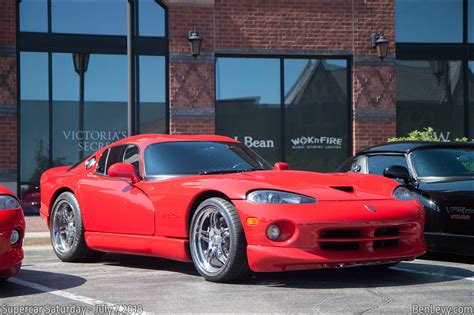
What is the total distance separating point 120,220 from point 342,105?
375 inches

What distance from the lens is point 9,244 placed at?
5.78 m

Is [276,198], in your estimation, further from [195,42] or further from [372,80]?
[372,80]

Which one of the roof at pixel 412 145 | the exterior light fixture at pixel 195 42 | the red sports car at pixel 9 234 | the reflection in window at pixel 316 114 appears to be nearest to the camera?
the red sports car at pixel 9 234

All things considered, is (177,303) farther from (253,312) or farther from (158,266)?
(158,266)

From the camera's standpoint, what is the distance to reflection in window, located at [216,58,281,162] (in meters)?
15.5

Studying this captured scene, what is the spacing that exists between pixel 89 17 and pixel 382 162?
8.72 meters

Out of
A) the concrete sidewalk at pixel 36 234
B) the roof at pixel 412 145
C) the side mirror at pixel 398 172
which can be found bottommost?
the concrete sidewalk at pixel 36 234

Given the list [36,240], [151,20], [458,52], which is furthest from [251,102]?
[36,240]

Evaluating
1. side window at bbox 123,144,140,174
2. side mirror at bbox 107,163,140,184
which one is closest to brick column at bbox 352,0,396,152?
side window at bbox 123,144,140,174

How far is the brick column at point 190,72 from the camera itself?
1503cm

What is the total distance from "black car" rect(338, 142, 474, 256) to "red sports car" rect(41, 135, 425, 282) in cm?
114

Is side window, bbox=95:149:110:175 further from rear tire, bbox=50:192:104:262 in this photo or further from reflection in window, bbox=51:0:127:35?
reflection in window, bbox=51:0:127:35

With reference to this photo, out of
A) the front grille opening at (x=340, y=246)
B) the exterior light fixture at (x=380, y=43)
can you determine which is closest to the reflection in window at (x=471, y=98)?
the exterior light fixture at (x=380, y=43)

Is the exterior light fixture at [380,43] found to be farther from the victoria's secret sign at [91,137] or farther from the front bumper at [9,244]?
the front bumper at [9,244]
